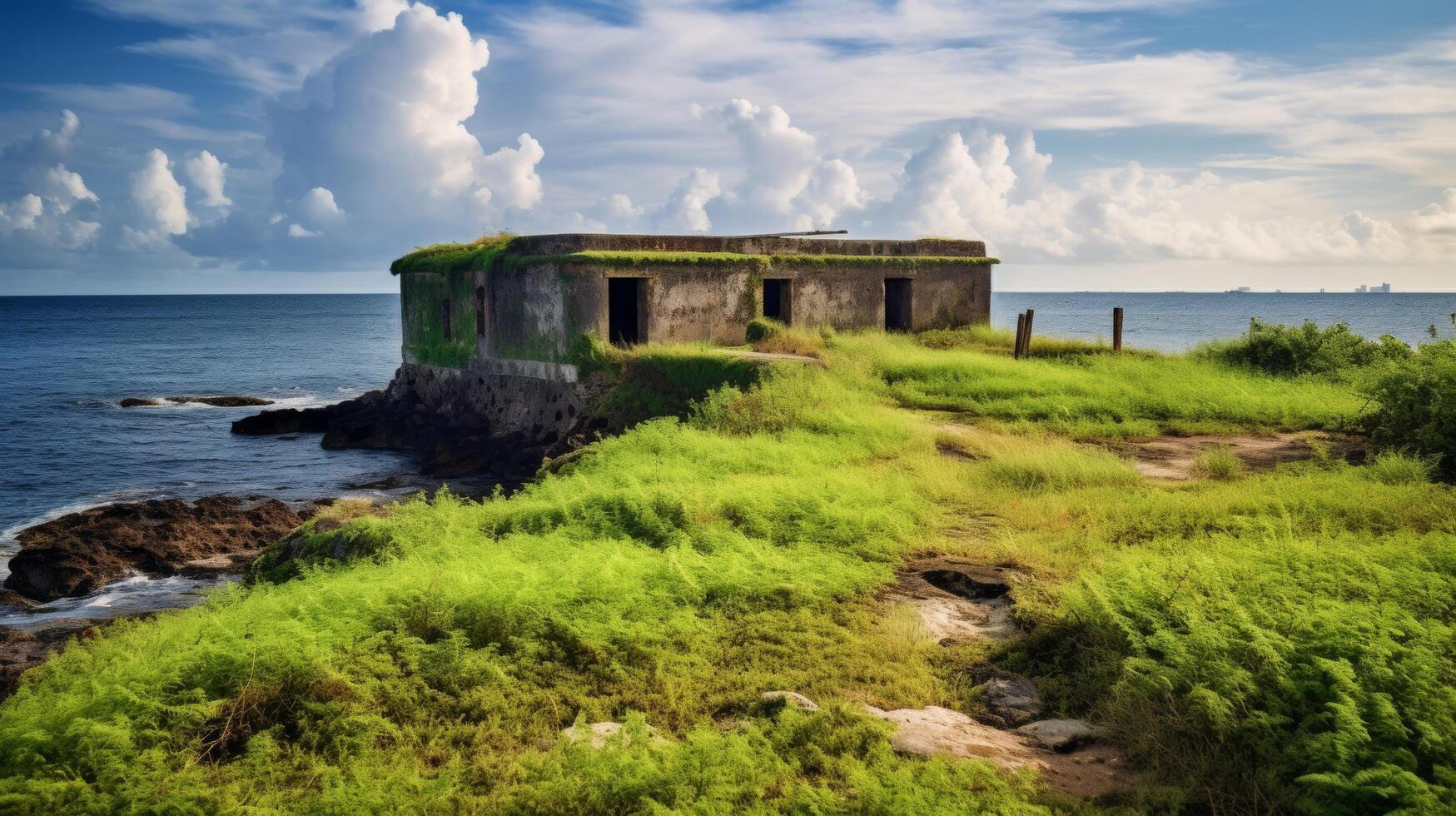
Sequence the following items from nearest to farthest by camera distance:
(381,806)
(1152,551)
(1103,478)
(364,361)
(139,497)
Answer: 1. (381,806)
2. (1152,551)
3. (1103,478)
4. (139,497)
5. (364,361)

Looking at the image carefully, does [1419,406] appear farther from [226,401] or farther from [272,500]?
[226,401]

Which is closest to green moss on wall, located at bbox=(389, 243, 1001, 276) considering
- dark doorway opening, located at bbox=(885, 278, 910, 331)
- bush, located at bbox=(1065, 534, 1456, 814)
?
dark doorway opening, located at bbox=(885, 278, 910, 331)

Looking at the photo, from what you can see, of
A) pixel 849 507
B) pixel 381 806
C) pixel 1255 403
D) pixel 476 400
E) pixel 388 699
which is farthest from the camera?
pixel 476 400

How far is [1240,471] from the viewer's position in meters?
11.0

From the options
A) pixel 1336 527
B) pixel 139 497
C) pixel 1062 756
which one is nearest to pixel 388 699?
pixel 1062 756

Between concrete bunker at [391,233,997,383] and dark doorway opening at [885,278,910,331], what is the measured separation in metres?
0.03

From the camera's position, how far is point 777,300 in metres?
24.5

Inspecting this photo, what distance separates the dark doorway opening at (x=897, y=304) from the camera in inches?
997

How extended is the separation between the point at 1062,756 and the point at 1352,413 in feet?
38.5

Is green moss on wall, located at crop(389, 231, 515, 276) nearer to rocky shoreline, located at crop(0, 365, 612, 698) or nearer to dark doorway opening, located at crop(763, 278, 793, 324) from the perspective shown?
rocky shoreline, located at crop(0, 365, 612, 698)

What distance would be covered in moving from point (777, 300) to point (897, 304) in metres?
3.23

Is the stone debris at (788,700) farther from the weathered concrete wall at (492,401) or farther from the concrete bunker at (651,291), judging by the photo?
the concrete bunker at (651,291)

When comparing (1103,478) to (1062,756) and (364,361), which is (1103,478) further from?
A: (364,361)

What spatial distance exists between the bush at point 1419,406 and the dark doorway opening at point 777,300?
12.4 metres
